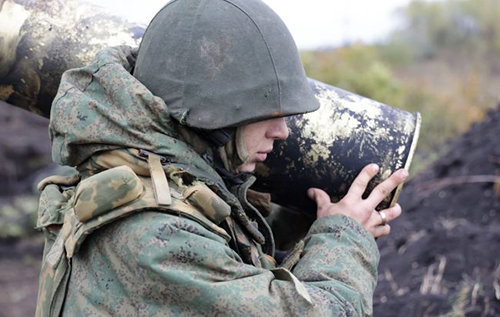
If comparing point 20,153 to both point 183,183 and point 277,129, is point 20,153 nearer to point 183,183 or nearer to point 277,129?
point 277,129

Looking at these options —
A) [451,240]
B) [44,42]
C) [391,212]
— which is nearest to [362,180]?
[391,212]

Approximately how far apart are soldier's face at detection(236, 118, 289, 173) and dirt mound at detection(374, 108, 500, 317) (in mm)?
2365

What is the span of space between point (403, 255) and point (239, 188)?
3480 millimetres

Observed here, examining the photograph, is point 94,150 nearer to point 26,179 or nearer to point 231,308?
point 231,308

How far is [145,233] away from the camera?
2348 mm

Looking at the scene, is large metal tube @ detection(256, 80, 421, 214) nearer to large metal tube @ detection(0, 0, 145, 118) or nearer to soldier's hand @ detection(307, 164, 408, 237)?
soldier's hand @ detection(307, 164, 408, 237)

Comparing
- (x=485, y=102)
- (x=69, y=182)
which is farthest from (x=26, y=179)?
(x=69, y=182)

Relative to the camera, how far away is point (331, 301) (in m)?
2.51

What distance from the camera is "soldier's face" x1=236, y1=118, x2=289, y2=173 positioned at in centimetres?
271

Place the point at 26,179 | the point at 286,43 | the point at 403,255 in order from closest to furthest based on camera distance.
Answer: the point at 286,43 < the point at 403,255 < the point at 26,179

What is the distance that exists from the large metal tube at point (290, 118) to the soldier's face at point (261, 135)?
15.0 inches

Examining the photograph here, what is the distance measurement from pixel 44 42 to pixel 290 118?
1.00 m

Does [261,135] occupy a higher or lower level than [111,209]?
higher

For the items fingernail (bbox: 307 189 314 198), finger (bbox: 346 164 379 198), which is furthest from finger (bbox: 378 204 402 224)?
fingernail (bbox: 307 189 314 198)
